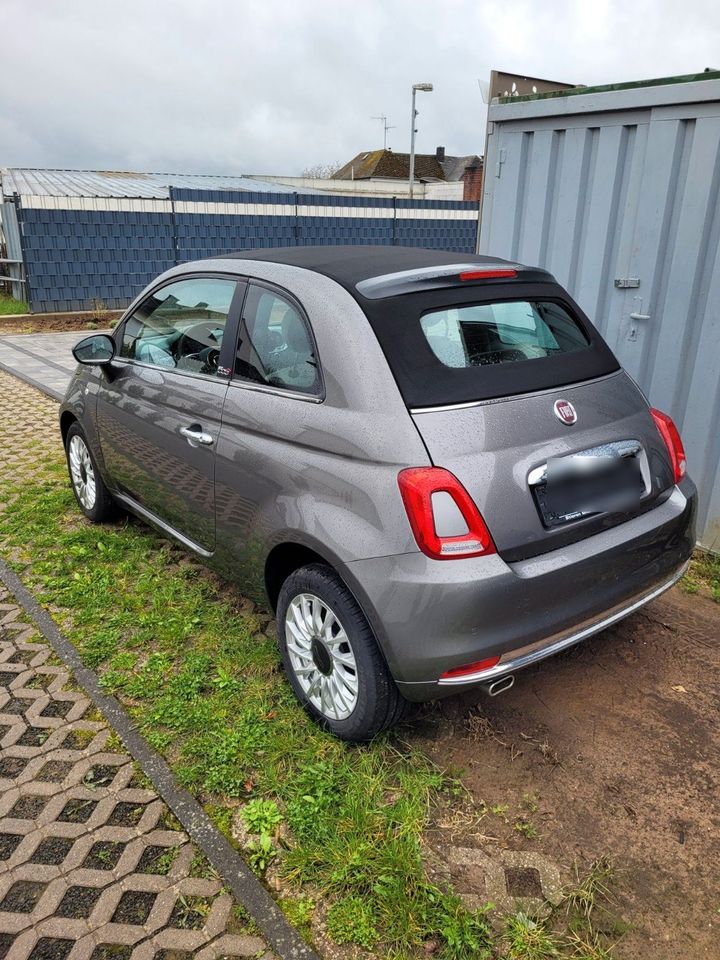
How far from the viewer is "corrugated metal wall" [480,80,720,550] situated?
14.0ft

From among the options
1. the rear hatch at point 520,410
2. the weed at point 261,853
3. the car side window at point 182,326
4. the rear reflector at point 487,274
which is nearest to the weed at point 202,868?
the weed at point 261,853

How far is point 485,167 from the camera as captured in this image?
5.45 metres

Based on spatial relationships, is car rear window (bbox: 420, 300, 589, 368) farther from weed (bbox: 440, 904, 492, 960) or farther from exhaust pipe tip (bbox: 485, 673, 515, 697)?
weed (bbox: 440, 904, 492, 960)

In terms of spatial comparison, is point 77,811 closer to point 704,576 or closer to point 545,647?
point 545,647

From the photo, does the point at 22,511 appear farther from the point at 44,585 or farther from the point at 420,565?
the point at 420,565

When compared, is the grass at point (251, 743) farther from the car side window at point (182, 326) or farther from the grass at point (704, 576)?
the grass at point (704, 576)

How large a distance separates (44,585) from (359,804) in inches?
97.0

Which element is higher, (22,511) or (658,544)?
(658,544)

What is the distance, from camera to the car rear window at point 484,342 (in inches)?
102

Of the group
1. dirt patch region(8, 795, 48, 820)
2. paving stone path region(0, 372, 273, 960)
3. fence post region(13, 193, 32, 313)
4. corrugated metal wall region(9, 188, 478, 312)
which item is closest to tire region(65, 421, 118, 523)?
paving stone path region(0, 372, 273, 960)

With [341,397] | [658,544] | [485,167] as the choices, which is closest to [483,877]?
[658,544]

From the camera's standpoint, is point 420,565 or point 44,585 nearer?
point 420,565

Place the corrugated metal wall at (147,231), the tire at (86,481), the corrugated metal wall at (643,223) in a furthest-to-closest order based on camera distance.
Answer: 1. the corrugated metal wall at (147,231)
2. the tire at (86,481)
3. the corrugated metal wall at (643,223)

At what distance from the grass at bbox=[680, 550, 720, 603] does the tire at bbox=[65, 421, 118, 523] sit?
352 centimetres
